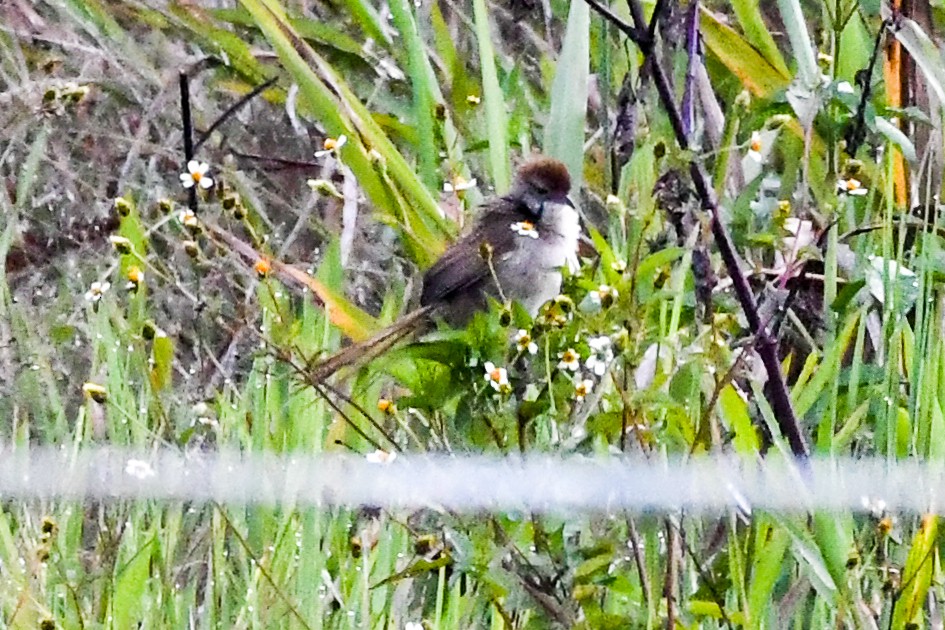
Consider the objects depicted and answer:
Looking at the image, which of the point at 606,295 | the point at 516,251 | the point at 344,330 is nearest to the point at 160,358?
the point at 344,330

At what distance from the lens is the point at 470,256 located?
233cm

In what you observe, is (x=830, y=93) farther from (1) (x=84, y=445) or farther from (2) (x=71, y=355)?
(2) (x=71, y=355)

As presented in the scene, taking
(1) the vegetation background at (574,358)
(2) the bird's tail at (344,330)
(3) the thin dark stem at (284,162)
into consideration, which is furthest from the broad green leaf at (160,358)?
(3) the thin dark stem at (284,162)

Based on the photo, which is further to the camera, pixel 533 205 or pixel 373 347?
pixel 533 205

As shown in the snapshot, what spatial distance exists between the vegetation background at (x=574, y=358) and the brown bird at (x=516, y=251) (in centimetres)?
5

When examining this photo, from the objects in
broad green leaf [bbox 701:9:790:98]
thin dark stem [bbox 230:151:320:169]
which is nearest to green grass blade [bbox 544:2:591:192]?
broad green leaf [bbox 701:9:790:98]

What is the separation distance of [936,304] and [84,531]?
1290 millimetres

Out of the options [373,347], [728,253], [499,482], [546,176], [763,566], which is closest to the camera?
[499,482]

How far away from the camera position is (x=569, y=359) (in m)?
1.51

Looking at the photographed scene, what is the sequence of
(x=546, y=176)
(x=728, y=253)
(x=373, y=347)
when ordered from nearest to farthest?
1. (x=728, y=253)
2. (x=373, y=347)
3. (x=546, y=176)

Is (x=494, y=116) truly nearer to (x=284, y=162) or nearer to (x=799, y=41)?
(x=799, y=41)

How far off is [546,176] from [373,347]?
595 millimetres

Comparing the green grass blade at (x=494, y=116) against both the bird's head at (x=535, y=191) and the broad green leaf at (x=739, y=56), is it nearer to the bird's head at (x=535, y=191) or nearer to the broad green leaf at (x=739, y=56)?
the bird's head at (x=535, y=191)

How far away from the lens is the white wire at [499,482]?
1369 millimetres
